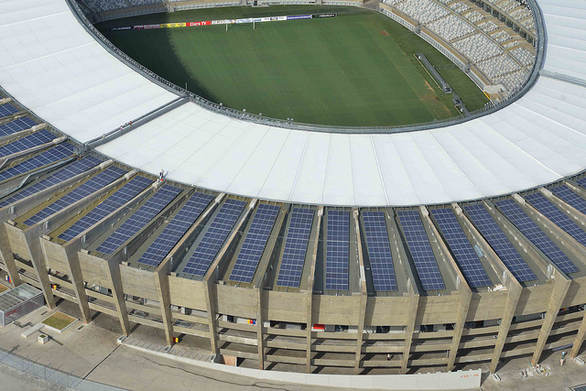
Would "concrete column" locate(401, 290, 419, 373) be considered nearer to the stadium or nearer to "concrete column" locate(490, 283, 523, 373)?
the stadium

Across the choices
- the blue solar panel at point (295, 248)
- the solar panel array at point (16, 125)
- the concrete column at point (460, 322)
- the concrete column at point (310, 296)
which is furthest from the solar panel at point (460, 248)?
the solar panel array at point (16, 125)

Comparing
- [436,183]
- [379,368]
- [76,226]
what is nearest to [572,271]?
[436,183]

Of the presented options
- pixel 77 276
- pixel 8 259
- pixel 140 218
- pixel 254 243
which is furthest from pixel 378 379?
pixel 8 259

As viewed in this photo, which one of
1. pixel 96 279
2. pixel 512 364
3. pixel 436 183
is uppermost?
pixel 436 183

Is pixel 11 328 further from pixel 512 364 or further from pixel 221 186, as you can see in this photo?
pixel 512 364

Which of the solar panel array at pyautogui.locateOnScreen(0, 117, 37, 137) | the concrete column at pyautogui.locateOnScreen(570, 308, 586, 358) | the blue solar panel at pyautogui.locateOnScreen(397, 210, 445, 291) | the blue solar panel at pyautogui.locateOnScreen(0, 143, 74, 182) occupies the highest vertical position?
the solar panel array at pyautogui.locateOnScreen(0, 117, 37, 137)

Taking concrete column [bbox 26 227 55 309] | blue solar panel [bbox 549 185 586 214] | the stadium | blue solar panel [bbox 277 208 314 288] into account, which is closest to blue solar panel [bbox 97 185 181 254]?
the stadium
